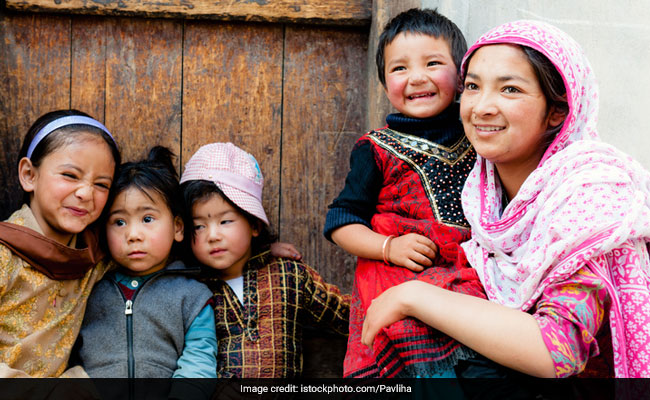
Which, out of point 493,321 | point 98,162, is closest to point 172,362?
point 98,162

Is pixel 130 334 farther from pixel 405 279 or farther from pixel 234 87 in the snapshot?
pixel 234 87

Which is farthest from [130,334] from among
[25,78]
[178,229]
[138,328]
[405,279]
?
[25,78]

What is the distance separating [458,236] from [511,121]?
381 millimetres

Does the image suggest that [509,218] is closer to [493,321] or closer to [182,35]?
[493,321]

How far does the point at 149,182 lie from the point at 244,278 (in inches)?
17.7

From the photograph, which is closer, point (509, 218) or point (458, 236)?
point (509, 218)

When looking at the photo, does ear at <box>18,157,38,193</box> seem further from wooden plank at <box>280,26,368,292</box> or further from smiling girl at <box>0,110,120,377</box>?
wooden plank at <box>280,26,368,292</box>

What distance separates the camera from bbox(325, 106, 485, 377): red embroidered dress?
5.54ft

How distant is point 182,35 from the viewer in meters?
2.35

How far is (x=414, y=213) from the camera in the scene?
1.79 metres

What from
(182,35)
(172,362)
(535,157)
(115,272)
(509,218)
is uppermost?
(182,35)

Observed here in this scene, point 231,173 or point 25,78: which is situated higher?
point 25,78

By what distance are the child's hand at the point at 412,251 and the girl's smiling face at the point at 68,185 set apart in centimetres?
90

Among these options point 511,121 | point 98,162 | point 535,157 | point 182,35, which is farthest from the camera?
point 182,35
